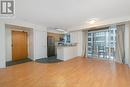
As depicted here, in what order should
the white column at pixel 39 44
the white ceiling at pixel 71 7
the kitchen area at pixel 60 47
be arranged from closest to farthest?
the white ceiling at pixel 71 7, the white column at pixel 39 44, the kitchen area at pixel 60 47

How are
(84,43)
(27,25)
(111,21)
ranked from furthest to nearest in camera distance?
(84,43) < (27,25) < (111,21)

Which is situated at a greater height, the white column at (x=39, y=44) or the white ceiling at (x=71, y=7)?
the white ceiling at (x=71, y=7)

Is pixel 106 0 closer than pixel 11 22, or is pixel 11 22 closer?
pixel 106 0

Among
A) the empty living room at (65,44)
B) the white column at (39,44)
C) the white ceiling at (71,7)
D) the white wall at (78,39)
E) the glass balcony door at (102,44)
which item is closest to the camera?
the white ceiling at (71,7)

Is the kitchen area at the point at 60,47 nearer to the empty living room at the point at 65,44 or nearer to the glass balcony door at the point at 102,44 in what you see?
the empty living room at the point at 65,44

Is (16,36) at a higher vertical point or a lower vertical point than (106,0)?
lower

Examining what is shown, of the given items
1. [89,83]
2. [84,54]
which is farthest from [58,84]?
[84,54]

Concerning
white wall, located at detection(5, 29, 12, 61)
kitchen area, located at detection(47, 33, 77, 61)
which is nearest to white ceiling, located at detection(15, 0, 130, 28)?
white wall, located at detection(5, 29, 12, 61)

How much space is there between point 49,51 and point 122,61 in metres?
4.97

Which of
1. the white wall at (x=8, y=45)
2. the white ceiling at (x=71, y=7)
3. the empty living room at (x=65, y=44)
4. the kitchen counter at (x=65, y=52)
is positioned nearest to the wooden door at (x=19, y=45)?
the empty living room at (x=65, y=44)

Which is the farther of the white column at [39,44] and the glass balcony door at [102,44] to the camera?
the white column at [39,44]

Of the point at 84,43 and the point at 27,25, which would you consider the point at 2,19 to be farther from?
the point at 84,43

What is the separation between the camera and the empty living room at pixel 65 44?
338cm

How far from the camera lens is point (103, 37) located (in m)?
6.13
